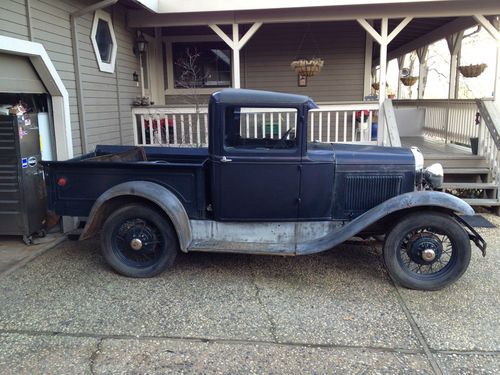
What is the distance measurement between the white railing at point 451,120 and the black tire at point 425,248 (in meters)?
4.66

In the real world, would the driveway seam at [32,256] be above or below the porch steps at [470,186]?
below

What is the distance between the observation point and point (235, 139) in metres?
4.25

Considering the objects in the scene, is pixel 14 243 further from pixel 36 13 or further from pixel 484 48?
pixel 484 48

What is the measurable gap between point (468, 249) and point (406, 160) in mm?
981

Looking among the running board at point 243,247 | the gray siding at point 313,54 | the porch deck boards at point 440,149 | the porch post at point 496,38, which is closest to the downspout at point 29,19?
the running board at point 243,247

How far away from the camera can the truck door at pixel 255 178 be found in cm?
405

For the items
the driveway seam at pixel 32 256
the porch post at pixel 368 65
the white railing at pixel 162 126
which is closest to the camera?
the driveway seam at pixel 32 256

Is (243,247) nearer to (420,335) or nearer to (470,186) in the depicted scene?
(420,335)

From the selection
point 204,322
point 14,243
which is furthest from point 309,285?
point 14,243

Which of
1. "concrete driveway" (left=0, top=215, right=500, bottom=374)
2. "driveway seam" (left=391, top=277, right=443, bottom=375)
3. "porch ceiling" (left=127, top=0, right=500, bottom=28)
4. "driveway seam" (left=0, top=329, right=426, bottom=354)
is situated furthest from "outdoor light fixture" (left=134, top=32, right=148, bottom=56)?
"driveway seam" (left=391, top=277, right=443, bottom=375)

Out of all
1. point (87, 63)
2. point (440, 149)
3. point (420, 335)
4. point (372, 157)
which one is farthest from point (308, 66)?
point (420, 335)

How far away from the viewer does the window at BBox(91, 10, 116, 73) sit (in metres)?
6.98

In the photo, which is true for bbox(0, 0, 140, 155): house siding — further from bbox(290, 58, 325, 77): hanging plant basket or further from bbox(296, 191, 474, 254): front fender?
bbox(296, 191, 474, 254): front fender

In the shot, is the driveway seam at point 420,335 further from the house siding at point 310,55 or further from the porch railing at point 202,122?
the house siding at point 310,55
